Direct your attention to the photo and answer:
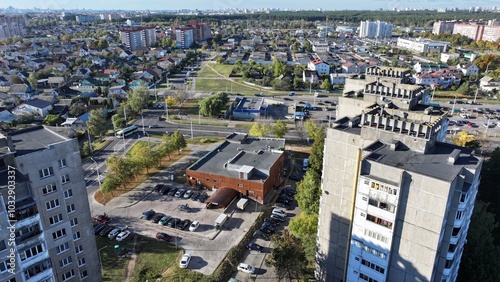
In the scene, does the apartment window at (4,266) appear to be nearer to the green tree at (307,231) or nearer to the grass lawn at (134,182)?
the green tree at (307,231)

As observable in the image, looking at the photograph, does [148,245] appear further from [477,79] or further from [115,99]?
[477,79]

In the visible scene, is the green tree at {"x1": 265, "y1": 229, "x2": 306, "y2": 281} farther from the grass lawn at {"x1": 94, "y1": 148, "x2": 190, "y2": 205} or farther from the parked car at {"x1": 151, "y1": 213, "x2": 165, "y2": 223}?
the grass lawn at {"x1": 94, "y1": 148, "x2": 190, "y2": 205}

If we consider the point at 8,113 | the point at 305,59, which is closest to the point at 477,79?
the point at 305,59

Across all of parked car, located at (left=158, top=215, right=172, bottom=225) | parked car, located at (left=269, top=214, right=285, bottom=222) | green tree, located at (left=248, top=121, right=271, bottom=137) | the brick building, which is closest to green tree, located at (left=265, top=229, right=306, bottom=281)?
parked car, located at (left=269, top=214, right=285, bottom=222)

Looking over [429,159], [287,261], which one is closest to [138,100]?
[287,261]

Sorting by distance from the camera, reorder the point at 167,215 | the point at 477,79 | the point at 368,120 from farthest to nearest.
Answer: the point at 477,79, the point at 167,215, the point at 368,120

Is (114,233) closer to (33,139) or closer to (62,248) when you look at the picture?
(62,248)
